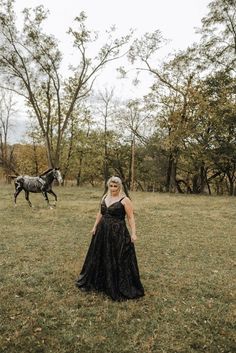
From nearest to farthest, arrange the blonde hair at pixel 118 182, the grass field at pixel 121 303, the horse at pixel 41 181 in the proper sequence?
the grass field at pixel 121 303, the blonde hair at pixel 118 182, the horse at pixel 41 181

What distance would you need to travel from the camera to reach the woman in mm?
6705

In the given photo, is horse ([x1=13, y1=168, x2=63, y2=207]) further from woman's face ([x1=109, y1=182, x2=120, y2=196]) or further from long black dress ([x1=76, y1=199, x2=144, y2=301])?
A: woman's face ([x1=109, y1=182, x2=120, y2=196])

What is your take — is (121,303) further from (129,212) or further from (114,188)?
(114,188)

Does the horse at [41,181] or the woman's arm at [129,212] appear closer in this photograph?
the woman's arm at [129,212]

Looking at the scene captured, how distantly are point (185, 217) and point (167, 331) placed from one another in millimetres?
11222

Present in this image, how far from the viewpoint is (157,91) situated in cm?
3198

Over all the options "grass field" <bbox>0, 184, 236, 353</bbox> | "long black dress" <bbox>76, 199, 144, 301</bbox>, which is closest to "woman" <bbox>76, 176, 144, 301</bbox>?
"long black dress" <bbox>76, 199, 144, 301</bbox>

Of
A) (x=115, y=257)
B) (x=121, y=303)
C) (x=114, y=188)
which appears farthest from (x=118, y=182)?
(x=121, y=303)

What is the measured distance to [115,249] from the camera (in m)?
6.74

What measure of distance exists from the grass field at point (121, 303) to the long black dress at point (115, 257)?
266mm

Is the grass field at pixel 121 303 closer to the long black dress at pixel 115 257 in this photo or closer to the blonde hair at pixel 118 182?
the long black dress at pixel 115 257

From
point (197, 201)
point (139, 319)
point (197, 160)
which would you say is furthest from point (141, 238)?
point (197, 160)

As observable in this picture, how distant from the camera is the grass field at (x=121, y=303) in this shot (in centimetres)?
530

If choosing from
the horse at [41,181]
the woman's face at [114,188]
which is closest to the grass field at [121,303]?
the woman's face at [114,188]
